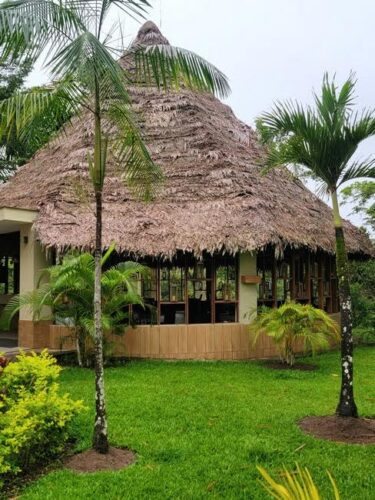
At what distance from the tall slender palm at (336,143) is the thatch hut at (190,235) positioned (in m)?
3.96

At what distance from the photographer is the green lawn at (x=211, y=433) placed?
13.4ft

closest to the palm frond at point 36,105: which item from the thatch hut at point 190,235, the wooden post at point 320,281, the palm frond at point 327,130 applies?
the palm frond at point 327,130

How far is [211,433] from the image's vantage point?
5387mm

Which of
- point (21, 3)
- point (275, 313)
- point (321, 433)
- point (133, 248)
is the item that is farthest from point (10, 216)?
point (321, 433)

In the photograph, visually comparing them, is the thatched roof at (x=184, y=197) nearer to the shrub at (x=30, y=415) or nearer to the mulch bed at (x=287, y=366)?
the mulch bed at (x=287, y=366)

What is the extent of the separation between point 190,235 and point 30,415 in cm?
599

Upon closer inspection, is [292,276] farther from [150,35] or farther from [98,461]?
[150,35]

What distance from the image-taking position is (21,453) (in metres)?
4.41

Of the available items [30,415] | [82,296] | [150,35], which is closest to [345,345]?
[30,415]

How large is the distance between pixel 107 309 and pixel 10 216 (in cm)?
285

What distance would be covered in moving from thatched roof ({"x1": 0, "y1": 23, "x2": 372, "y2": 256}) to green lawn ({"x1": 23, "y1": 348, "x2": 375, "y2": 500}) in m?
2.65

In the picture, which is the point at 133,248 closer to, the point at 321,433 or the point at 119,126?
the point at 119,126

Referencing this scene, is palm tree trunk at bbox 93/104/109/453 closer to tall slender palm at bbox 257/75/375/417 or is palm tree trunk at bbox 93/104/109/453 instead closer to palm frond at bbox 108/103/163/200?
palm frond at bbox 108/103/163/200

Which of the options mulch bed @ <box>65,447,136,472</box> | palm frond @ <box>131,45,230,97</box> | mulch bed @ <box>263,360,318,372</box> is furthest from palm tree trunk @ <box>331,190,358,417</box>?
mulch bed @ <box>263,360,318,372</box>
